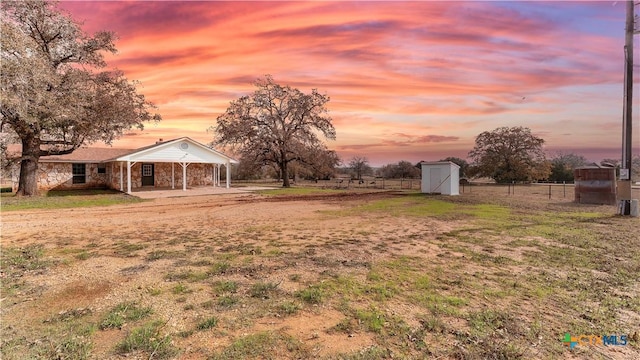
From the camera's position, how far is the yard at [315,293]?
11.0 ft

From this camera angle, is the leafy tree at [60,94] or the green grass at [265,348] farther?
the leafy tree at [60,94]

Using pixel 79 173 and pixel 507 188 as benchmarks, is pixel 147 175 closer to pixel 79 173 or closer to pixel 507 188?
pixel 79 173

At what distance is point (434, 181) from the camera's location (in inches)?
927

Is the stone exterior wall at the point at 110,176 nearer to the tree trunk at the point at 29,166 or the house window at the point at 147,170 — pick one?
the house window at the point at 147,170

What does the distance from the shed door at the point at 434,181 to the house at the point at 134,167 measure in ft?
51.9

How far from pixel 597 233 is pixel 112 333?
11779 mm

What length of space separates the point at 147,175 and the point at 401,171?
41751 mm

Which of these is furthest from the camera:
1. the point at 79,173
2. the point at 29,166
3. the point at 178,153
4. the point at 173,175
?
the point at 79,173

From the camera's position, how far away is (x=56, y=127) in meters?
18.4

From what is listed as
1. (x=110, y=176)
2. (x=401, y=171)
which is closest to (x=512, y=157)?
(x=401, y=171)

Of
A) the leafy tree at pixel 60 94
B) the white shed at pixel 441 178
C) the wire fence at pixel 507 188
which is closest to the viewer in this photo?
the leafy tree at pixel 60 94

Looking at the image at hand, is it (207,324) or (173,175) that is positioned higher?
(173,175)

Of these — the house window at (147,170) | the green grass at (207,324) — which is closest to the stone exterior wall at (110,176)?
the house window at (147,170)

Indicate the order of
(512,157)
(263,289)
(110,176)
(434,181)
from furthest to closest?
(512,157) < (110,176) < (434,181) < (263,289)
